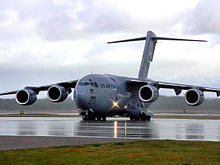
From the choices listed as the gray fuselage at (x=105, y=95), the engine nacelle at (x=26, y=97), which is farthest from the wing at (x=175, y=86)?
the engine nacelle at (x=26, y=97)

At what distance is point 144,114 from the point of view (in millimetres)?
41938

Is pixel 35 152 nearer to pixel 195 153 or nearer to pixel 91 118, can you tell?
pixel 195 153

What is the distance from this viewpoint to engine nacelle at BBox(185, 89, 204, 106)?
3712 cm

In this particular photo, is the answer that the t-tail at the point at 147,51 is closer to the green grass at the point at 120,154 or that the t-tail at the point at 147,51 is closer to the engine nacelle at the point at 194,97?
the engine nacelle at the point at 194,97

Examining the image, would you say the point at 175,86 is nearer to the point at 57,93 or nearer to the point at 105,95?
the point at 105,95

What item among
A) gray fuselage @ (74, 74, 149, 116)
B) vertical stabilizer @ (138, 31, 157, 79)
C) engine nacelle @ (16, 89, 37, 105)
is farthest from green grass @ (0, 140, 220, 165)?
vertical stabilizer @ (138, 31, 157, 79)

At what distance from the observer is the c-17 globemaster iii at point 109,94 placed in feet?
121

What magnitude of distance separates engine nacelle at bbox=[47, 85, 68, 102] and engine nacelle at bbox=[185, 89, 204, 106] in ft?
37.4

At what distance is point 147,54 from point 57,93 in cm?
1236

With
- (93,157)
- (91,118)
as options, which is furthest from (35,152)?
(91,118)

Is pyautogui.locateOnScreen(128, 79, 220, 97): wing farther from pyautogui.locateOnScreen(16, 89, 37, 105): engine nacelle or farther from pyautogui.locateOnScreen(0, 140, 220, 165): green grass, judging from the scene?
pyautogui.locateOnScreen(0, 140, 220, 165): green grass

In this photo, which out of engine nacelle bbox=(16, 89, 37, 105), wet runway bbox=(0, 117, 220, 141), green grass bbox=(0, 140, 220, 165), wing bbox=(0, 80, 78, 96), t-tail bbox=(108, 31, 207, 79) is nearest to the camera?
green grass bbox=(0, 140, 220, 165)

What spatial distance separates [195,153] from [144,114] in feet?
98.9

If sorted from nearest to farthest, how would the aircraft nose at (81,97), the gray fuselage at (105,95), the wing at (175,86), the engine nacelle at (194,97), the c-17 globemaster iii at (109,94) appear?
the aircraft nose at (81,97), the gray fuselage at (105,95), the c-17 globemaster iii at (109,94), the engine nacelle at (194,97), the wing at (175,86)
